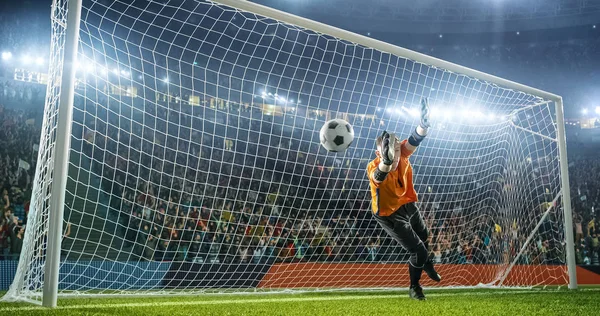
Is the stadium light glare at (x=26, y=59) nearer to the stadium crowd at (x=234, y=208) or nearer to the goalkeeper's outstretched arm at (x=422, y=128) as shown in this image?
the stadium crowd at (x=234, y=208)

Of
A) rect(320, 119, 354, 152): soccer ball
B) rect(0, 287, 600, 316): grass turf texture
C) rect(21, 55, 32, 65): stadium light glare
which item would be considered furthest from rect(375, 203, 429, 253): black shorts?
rect(21, 55, 32, 65): stadium light glare

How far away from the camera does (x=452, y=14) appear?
2753 centimetres

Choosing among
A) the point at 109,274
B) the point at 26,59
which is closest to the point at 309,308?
the point at 109,274

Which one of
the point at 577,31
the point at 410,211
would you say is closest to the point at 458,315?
the point at 410,211

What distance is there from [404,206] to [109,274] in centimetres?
511

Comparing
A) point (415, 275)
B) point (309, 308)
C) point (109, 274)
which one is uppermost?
point (415, 275)

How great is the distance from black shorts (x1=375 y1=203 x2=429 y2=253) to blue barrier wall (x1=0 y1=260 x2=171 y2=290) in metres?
4.01

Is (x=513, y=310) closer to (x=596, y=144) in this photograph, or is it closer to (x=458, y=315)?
(x=458, y=315)

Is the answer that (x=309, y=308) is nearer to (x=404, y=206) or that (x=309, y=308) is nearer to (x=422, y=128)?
(x=404, y=206)

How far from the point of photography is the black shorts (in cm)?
617

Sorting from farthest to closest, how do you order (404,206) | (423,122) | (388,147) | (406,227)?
1. (404,206)
2. (406,227)
3. (423,122)
4. (388,147)

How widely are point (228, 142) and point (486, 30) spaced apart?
56.6 ft

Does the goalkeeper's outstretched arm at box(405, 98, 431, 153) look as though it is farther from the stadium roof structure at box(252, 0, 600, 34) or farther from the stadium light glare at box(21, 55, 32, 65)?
the stadium roof structure at box(252, 0, 600, 34)

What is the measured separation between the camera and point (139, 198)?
1086 cm
